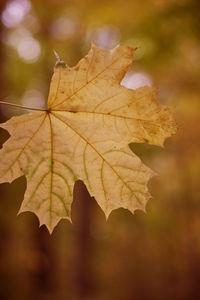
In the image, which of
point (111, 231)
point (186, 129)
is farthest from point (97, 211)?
point (186, 129)

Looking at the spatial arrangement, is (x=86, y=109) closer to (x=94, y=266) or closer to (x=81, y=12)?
(x=81, y=12)

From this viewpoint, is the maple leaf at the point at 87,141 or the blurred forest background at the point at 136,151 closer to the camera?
Result: the maple leaf at the point at 87,141

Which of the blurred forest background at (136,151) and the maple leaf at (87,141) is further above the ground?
the blurred forest background at (136,151)

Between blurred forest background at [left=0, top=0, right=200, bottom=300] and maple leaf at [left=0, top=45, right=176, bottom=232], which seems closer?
maple leaf at [left=0, top=45, right=176, bottom=232]

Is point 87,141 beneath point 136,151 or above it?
beneath
